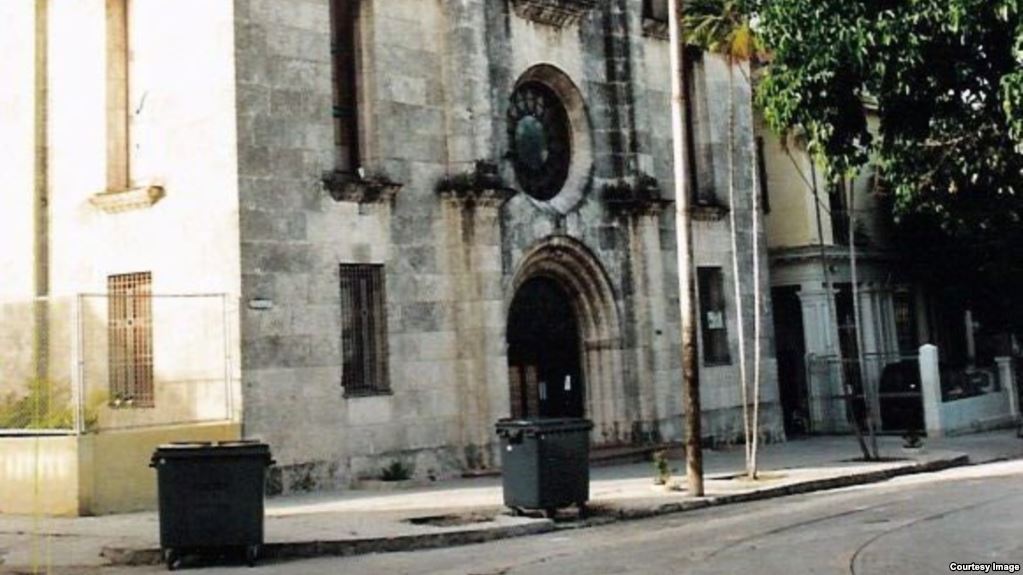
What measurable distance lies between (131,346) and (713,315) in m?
14.0

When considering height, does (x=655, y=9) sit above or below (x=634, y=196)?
above

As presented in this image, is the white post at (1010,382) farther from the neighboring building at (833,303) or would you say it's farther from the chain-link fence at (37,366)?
the chain-link fence at (37,366)

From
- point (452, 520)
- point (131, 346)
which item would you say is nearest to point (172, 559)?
point (452, 520)

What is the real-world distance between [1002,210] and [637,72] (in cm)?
1680

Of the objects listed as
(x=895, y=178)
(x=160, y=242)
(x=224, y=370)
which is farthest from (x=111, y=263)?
(x=895, y=178)

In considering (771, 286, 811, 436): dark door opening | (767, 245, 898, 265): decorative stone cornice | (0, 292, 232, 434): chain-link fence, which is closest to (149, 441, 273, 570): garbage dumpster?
(0, 292, 232, 434): chain-link fence

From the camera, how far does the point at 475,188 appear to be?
72.5 ft

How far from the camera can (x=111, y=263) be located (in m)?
20.8

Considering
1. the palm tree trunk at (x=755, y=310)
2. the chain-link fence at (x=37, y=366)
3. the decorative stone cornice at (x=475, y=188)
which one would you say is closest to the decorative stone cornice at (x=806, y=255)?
the palm tree trunk at (x=755, y=310)

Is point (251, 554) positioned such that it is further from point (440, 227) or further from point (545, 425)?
point (440, 227)

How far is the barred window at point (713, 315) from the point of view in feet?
93.4

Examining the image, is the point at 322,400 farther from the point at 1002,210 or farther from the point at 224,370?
the point at 1002,210

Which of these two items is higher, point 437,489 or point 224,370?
point 224,370

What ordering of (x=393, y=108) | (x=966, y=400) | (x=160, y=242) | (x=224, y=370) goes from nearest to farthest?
(x=224, y=370)
(x=160, y=242)
(x=393, y=108)
(x=966, y=400)
